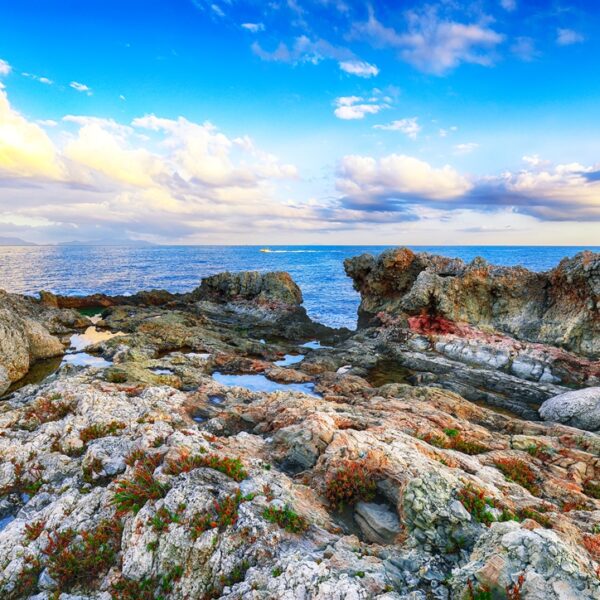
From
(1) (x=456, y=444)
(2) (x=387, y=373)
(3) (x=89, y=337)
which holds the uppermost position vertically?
(1) (x=456, y=444)

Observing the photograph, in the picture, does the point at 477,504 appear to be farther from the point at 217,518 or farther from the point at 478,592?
the point at 217,518

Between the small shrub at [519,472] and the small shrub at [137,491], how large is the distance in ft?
35.4

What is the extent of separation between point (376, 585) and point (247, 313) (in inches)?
1819

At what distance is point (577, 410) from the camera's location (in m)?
20.8

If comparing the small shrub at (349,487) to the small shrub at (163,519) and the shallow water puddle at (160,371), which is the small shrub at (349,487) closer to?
the small shrub at (163,519)

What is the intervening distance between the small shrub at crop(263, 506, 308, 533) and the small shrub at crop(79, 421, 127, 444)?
304 inches

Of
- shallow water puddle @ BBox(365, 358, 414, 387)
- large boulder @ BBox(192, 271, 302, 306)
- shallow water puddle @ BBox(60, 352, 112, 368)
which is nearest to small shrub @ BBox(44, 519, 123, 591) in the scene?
shallow water puddle @ BBox(365, 358, 414, 387)

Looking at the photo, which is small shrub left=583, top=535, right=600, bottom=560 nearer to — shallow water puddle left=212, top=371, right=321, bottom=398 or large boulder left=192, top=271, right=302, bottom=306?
shallow water puddle left=212, top=371, right=321, bottom=398

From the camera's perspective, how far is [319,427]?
13133 millimetres

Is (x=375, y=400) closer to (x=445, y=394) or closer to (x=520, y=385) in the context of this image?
(x=445, y=394)

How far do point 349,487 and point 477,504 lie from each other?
3225 mm

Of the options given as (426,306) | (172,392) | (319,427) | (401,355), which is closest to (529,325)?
(426,306)

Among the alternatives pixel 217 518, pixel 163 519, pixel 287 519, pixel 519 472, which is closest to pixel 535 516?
pixel 519 472

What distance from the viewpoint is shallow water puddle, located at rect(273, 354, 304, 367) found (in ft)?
104
